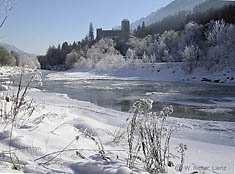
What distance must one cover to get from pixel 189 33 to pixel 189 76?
27.8 metres

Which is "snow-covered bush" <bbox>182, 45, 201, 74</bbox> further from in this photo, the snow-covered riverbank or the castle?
the castle

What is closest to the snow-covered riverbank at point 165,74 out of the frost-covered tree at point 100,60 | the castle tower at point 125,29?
the frost-covered tree at point 100,60

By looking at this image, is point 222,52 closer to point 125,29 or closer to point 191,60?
point 191,60

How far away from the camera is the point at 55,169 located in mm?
2066

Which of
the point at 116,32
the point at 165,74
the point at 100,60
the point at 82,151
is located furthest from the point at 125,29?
the point at 82,151

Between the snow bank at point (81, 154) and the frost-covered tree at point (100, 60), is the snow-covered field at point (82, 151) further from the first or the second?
the frost-covered tree at point (100, 60)

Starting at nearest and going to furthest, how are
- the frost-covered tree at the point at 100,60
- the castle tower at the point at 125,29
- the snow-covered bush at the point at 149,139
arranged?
the snow-covered bush at the point at 149,139 → the frost-covered tree at the point at 100,60 → the castle tower at the point at 125,29

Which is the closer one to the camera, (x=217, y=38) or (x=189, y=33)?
(x=217, y=38)

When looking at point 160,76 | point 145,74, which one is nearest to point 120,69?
point 145,74

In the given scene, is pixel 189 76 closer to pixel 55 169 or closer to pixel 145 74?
pixel 145 74

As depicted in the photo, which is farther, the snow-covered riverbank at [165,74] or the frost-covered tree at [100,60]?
the frost-covered tree at [100,60]

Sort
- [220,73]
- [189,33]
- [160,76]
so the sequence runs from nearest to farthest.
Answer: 1. [220,73]
2. [160,76]
3. [189,33]

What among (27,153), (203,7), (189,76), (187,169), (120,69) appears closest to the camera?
(27,153)

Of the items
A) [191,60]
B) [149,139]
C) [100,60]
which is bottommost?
[149,139]
